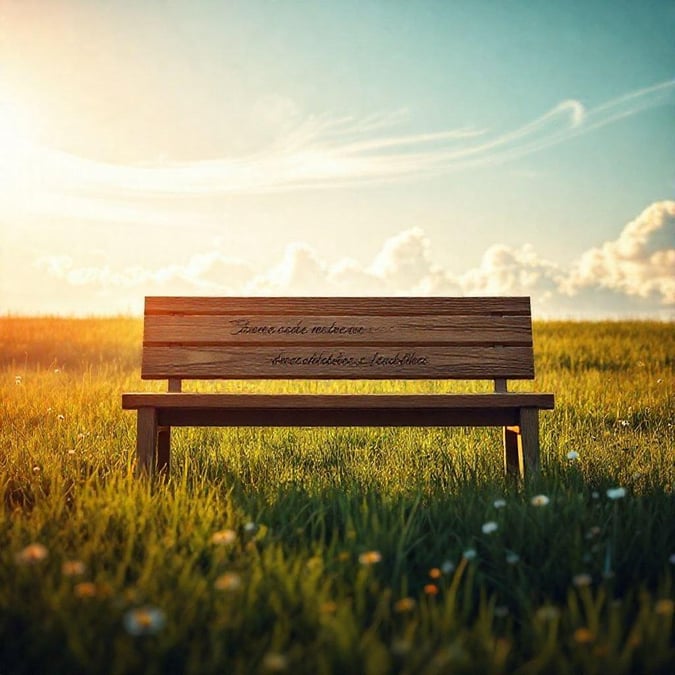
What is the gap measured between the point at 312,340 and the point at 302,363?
143 millimetres

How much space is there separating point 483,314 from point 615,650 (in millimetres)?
2672

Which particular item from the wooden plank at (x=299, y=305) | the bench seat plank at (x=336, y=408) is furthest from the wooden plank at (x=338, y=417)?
the wooden plank at (x=299, y=305)

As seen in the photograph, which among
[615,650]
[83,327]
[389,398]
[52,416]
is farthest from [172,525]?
[83,327]

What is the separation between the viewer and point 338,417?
4.25 m

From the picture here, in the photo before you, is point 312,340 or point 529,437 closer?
point 529,437

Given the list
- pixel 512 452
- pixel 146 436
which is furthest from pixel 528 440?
pixel 146 436

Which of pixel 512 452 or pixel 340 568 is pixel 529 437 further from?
pixel 340 568

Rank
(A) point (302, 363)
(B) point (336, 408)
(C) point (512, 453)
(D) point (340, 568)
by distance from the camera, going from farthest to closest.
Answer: (C) point (512, 453)
(A) point (302, 363)
(B) point (336, 408)
(D) point (340, 568)

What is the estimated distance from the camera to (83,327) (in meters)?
13.5

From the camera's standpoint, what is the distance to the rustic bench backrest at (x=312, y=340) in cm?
448

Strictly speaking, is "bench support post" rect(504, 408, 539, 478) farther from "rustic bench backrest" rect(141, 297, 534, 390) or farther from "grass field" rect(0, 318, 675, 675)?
"rustic bench backrest" rect(141, 297, 534, 390)

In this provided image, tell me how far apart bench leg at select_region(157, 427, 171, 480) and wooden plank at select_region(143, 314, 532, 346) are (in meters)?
0.52

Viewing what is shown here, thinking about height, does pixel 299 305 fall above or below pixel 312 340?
above

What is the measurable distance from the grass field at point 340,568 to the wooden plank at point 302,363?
23.3 inches
